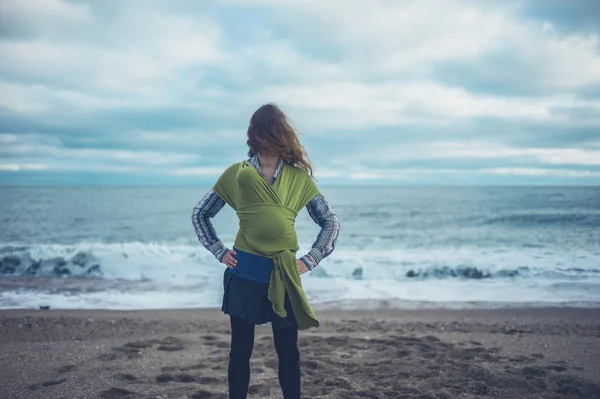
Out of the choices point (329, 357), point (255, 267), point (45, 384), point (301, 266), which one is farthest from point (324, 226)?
point (45, 384)

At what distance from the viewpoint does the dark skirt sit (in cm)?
257

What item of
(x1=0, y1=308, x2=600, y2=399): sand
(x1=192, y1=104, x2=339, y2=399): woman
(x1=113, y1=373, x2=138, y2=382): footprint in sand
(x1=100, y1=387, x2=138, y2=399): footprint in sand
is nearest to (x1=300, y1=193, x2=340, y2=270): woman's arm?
(x1=192, y1=104, x2=339, y2=399): woman

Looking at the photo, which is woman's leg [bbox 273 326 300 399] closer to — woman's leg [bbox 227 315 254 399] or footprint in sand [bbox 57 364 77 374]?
woman's leg [bbox 227 315 254 399]

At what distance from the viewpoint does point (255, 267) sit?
101 inches

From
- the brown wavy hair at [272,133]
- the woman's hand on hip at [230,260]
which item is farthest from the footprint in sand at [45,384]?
the brown wavy hair at [272,133]

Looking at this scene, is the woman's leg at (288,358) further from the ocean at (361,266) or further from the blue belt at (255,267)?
the ocean at (361,266)

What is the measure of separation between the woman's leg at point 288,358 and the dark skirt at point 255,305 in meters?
0.06

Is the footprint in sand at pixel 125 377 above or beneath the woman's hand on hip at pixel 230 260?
beneath

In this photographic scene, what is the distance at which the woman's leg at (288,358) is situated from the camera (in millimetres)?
2615

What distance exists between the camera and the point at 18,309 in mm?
7656

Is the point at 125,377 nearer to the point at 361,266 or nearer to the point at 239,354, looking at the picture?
the point at 239,354

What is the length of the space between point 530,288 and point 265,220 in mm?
8964

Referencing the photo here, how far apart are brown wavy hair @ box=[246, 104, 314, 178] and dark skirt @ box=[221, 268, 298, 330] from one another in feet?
2.32

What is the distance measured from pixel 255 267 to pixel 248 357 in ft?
1.71
